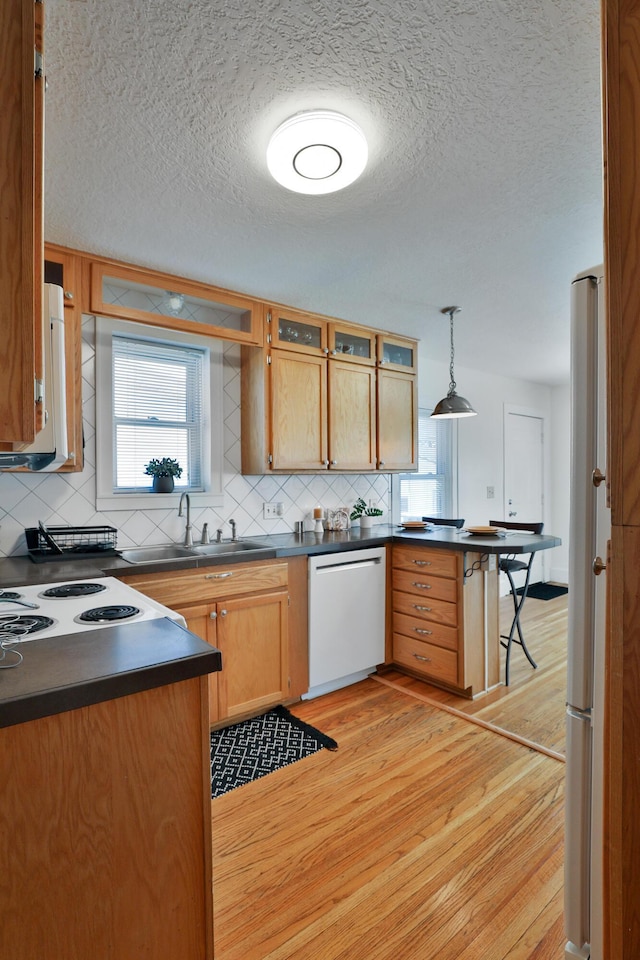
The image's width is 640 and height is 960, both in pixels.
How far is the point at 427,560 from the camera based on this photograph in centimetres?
316

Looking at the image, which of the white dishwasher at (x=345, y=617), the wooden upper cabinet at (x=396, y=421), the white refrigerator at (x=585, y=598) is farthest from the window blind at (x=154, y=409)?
the white refrigerator at (x=585, y=598)

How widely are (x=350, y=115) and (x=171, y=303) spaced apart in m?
1.64

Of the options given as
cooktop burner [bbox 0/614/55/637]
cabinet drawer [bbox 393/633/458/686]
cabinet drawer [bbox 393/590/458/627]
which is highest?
cooktop burner [bbox 0/614/55/637]

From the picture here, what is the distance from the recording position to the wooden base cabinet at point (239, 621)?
2430 millimetres

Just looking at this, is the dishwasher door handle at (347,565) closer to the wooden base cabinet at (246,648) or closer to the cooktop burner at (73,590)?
the wooden base cabinet at (246,648)

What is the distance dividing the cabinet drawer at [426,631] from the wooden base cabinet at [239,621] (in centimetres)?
91

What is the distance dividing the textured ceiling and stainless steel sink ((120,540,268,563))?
1592 millimetres

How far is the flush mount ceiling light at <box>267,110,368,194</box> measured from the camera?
5.14ft

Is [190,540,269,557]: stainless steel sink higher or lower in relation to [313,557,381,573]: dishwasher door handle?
higher

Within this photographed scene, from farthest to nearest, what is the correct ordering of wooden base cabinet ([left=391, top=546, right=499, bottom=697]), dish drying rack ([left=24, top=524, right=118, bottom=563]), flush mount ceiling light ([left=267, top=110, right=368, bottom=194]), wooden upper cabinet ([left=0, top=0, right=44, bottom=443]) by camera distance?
wooden base cabinet ([left=391, top=546, right=499, bottom=697])
dish drying rack ([left=24, top=524, right=118, bottom=563])
flush mount ceiling light ([left=267, top=110, right=368, bottom=194])
wooden upper cabinet ([left=0, top=0, right=44, bottom=443])

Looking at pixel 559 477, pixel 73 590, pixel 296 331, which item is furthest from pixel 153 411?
pixel 559 477

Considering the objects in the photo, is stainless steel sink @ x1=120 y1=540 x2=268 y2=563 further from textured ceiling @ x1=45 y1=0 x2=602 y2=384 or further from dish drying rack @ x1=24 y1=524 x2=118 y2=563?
textured ceiling @ x1=45 y1=0 x2=602 y2=384

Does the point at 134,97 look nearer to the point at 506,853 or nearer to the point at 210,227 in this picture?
the point at 210,227

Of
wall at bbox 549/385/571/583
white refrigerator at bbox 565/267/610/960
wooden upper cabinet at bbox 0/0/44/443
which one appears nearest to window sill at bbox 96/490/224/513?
wooden upper cabinet at bbox 0/0/44/443
